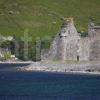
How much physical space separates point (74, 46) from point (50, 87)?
41.1 metres

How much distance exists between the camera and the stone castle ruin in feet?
461

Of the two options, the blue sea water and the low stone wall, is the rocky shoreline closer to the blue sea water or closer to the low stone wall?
the low stone wall

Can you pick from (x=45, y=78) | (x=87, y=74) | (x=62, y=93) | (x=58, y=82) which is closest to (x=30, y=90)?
(x=62, y=93)

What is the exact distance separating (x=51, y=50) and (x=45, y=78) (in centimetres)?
2939

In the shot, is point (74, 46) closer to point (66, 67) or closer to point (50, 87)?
point (66, 67)

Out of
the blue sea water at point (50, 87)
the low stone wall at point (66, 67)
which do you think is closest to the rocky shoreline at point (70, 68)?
the low stone wall at point (66, 67)

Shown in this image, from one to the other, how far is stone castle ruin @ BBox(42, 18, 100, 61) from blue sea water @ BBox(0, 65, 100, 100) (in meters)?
11.1

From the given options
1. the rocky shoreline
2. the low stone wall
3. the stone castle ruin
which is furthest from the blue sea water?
the stone castle ruin

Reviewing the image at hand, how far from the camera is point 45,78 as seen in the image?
118562mm

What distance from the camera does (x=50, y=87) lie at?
101875 mm

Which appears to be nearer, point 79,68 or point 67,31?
point 79,68

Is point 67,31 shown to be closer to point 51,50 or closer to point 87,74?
point 51,50

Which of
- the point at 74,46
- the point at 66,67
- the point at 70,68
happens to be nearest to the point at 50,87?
the point at 70,68

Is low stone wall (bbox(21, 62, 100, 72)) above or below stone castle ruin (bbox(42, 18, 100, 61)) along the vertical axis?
below
